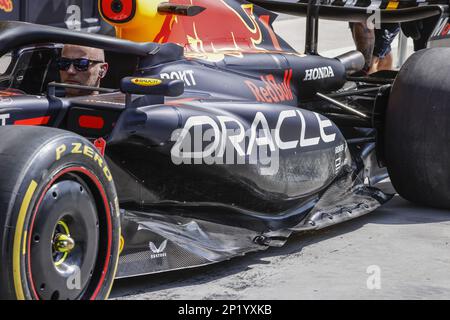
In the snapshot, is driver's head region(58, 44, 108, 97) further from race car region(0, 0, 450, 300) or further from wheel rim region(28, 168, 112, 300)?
wheel rim region(28, 168, 112, 300)

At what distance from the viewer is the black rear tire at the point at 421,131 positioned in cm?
593

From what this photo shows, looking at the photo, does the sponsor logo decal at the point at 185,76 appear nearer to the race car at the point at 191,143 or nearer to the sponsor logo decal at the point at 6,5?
the race car at the point at 191,143

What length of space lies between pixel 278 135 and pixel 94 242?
5.35 feet

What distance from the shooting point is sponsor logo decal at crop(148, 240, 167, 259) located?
4500 mm

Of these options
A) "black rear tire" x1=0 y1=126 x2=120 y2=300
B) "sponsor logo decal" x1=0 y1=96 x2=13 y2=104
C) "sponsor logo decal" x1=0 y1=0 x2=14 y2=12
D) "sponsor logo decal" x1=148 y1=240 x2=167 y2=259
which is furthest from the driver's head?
"sponsor logo decal" x1=0 y1=0 x2=14 y2=12

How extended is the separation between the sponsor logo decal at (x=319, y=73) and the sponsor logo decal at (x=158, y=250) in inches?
72.8

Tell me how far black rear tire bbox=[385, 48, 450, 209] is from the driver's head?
188cm

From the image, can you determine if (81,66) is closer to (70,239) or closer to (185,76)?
(185,76)

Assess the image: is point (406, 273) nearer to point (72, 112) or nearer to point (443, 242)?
point (443, 242)

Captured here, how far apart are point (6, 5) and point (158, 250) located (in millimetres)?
7082

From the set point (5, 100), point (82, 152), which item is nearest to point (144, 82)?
point (5, 100)

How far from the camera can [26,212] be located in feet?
11.5

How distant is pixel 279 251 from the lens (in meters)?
5.22
